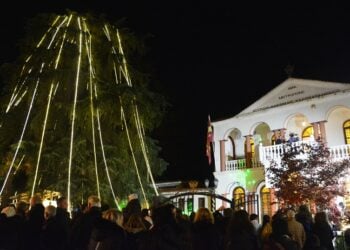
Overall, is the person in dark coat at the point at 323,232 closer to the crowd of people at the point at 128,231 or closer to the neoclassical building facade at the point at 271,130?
the crowd of people at the point at 128,231

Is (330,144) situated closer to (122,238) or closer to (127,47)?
(127,47)

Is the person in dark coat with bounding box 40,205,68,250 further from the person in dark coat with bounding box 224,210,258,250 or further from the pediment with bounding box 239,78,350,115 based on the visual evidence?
the pediment with bounding box 239,78,350,115

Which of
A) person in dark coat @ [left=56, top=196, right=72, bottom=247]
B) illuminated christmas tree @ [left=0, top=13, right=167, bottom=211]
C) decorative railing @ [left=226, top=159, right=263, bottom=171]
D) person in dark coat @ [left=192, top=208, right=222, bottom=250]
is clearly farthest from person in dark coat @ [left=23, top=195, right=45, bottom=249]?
decorative railing @ [left=226, top=159, right=263, bottom=171]

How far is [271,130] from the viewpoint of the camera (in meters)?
24.0

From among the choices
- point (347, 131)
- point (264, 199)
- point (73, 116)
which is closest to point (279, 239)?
point (73, 116)

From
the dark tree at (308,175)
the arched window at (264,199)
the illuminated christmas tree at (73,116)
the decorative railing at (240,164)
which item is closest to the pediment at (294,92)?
the decorative railing at (240,164)

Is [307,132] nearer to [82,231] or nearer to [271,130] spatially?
[271,130]

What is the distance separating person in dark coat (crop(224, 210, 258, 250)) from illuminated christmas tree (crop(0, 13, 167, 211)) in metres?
9.51

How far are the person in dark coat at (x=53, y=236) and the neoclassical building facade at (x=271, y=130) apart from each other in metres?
13.2

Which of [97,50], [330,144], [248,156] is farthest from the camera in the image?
[248,156]

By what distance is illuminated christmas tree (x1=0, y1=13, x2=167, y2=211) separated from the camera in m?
16.1

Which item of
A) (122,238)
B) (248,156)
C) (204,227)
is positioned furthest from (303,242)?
(248,156)

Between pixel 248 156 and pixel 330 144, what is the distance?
5109mm

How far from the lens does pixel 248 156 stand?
83.3ft
